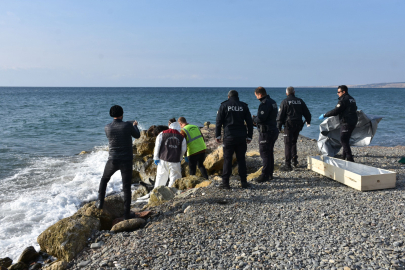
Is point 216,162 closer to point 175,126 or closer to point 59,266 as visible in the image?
point 175,126

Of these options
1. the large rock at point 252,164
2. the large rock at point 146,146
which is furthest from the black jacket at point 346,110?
the large rock at point 146,146

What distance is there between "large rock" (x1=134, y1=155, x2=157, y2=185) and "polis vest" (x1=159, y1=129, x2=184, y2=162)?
9.82 feet

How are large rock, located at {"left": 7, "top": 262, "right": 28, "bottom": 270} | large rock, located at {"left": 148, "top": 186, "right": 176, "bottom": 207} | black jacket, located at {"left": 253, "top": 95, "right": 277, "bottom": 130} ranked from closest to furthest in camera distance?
large rock, located at {"left": 7, "top": 262, "right": 28, "bottom": 270} < black jacket, located at {"left": 253, "top": 95, "right": 277, "bottom": 130} < large rock, located at {"left": 148, "top": 186, "right": 176, "bottom": 207}

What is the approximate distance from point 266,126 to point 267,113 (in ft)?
0.98

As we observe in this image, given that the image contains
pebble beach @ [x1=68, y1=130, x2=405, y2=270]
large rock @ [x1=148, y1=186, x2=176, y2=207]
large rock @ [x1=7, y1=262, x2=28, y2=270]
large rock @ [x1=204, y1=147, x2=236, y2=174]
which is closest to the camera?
pebble beach @ [x1=68, y1=130, x2=405, y2=270]

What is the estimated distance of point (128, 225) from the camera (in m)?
5.54

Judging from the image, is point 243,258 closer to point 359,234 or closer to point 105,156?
point 359,234

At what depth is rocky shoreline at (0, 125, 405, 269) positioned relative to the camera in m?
4.09

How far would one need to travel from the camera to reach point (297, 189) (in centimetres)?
681

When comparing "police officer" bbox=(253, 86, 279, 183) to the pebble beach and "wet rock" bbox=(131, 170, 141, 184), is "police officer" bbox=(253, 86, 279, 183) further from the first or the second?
"wet rock" bbox=(131, 170, 141, 184)

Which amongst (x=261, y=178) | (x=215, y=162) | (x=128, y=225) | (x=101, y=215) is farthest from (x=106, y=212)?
(x=215, y=162)

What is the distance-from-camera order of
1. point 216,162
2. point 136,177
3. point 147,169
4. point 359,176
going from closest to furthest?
1. point 359,176
2. point 216,162
3. point 147,169
4. point 136,177

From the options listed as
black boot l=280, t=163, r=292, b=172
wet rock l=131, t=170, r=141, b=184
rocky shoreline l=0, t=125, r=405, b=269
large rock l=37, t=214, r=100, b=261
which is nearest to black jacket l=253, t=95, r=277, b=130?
rocky shoreline l=0, t=125, r=405, b=269

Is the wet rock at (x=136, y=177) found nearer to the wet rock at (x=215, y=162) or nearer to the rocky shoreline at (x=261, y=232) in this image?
the wet rock at (x=215, y=162)
